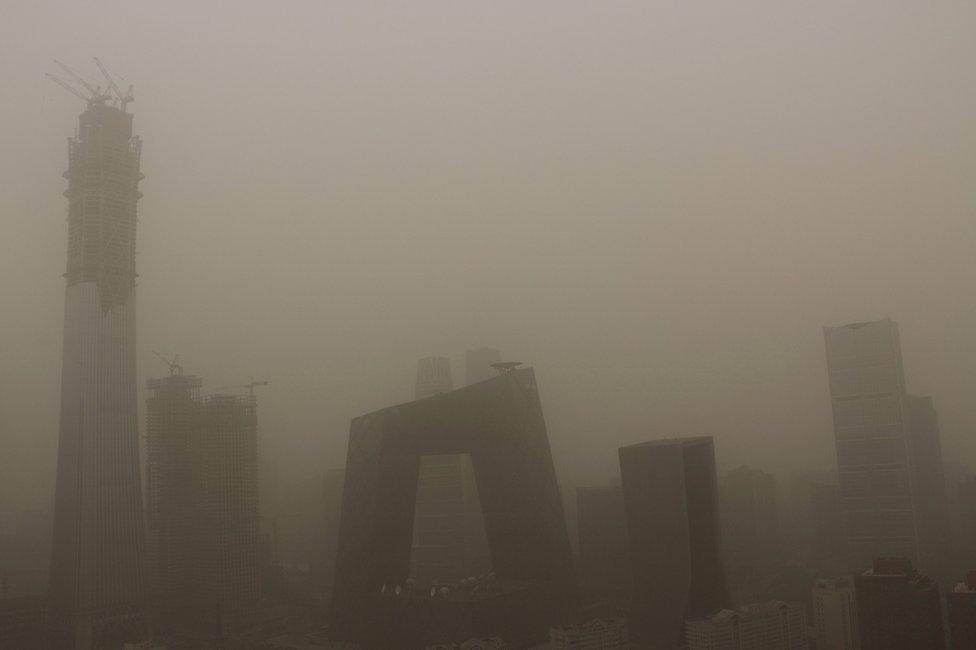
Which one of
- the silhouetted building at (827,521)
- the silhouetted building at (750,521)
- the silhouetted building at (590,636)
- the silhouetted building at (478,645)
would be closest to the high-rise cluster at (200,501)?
the silhouetted building at (478,645)

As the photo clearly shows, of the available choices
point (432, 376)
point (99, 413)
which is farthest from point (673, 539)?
point (432, 376)

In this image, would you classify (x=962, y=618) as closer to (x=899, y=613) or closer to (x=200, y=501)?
(x=899, y=613)

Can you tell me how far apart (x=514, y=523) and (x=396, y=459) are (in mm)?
8377

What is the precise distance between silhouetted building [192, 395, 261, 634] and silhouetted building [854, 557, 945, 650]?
42337 millimetres

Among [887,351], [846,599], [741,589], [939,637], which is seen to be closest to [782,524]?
[887,351]

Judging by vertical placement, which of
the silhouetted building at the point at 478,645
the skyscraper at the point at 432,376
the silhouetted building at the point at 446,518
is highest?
the skyscraper at the point at 432,376

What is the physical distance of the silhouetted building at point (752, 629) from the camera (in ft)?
147

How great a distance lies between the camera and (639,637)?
49.4 m

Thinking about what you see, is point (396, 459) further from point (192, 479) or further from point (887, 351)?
point (887, 351)

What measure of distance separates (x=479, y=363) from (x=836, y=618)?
52930 mm

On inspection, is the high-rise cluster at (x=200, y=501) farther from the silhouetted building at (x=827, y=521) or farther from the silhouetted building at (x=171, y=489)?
the silhouetted building at (x=827, y=521)

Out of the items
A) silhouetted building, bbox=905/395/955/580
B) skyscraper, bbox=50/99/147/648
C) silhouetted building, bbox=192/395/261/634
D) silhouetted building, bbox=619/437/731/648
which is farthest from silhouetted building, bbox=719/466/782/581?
skyscraper, bbox=50/99/147/648

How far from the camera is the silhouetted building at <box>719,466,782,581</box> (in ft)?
276

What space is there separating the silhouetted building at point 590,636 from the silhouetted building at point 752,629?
3843 mm
